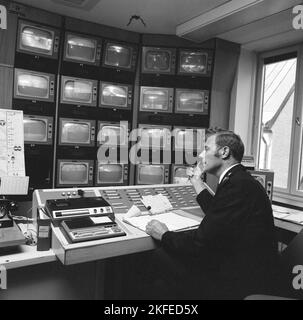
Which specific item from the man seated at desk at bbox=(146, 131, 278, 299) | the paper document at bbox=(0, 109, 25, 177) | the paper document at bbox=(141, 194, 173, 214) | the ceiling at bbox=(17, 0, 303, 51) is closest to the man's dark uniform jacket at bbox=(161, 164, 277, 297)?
the man seated at desk at bbox=(146, 131, 278, 299)

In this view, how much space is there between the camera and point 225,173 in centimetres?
136

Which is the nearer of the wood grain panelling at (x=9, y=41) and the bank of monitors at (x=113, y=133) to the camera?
the wood grain panelling at (x=9, y=41)

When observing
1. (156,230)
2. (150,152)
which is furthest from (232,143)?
(150,152)

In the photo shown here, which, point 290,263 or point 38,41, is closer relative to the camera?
point 290,263

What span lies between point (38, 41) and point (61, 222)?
5.54 ft

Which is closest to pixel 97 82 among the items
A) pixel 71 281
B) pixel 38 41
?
pixel 38 41

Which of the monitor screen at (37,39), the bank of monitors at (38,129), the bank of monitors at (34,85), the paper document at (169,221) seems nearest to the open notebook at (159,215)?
the paper document at (169,221)

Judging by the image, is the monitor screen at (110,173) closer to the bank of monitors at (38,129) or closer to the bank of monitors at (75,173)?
the bank of monitors at (75,173)

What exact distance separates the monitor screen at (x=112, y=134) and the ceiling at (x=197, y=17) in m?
0.88

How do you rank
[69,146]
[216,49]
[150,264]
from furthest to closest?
[216,49] → [69,146] → [150,264]

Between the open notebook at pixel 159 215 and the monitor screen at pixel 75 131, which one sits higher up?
the monitor screen at pixel 75 131

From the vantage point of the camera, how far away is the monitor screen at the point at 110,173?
2721 millimetres

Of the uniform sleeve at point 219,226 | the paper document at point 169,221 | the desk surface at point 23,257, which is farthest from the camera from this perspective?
the paper document at point 169,221

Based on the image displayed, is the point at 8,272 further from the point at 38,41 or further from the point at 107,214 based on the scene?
the point at 38,41
